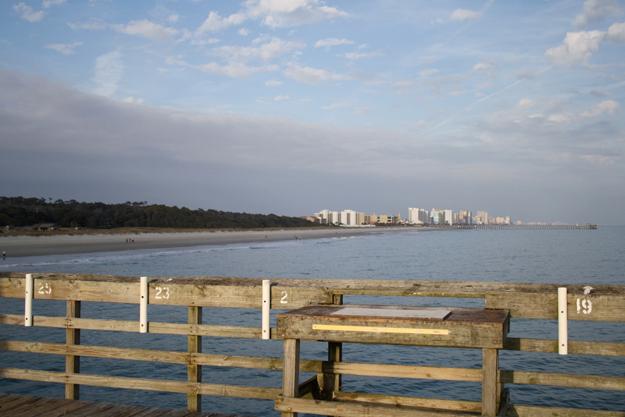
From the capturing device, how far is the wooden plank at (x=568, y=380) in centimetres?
448

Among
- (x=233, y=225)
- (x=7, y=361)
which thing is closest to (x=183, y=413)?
(x=7, y=361)

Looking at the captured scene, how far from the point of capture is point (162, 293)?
561cm

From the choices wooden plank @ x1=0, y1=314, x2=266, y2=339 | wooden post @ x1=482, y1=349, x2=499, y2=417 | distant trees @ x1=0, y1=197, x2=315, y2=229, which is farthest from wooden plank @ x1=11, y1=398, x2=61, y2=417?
distant trees @ x1=0, y1=197, x2=315, y2=229

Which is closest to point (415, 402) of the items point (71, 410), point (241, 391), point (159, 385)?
point (241, 391)

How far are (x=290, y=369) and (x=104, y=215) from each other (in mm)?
86022

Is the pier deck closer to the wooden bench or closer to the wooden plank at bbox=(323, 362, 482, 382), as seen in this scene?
the wooden bench

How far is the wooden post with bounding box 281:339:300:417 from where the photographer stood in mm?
4363

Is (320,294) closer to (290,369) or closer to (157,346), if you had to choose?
(290,369)

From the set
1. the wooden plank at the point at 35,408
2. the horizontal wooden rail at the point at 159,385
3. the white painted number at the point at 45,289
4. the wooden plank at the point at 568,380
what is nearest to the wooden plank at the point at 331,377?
the horizontal wooden rail at the point at 159,385

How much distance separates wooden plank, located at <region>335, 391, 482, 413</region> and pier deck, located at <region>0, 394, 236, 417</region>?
1.13 m

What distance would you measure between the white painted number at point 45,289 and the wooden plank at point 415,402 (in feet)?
10.5

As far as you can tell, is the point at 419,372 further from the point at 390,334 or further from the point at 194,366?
the point at 194,366

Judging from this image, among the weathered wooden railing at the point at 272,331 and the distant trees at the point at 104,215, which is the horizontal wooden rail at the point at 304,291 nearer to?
the weathered wooden railing at the point at 272,331

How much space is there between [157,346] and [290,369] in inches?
407
